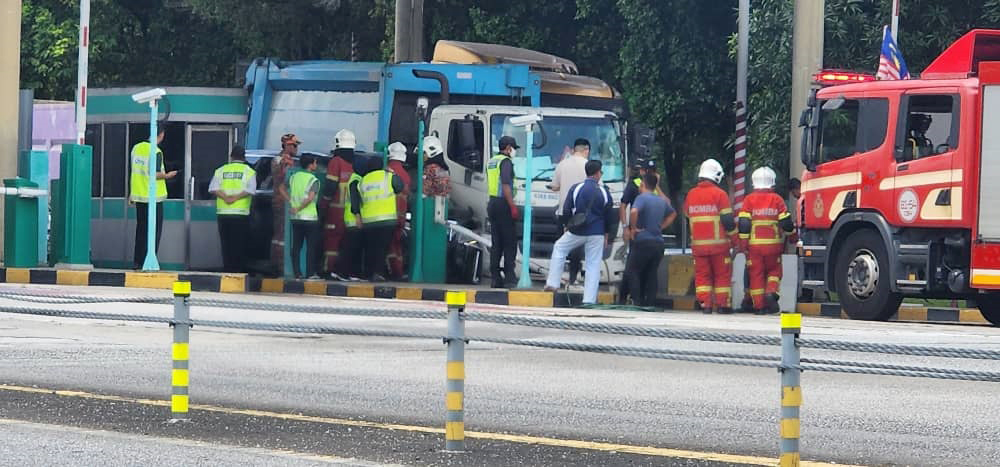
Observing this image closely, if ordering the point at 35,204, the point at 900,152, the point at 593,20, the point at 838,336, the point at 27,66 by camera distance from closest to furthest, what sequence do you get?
the point at 838,336 < the point at 900,152 < the point at 35,204 < the point at 593,20 < the point at 27,66

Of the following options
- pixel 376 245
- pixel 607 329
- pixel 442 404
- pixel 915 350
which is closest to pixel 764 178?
pixel 376 245

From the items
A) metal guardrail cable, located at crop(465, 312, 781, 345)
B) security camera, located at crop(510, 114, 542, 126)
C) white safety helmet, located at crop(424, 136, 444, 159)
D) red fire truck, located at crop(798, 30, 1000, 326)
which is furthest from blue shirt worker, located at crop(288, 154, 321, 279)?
metal guardrail cable, located at crop(465, 312, 781, 345)

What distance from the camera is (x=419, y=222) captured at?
944 inches

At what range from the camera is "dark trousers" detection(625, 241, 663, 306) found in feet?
71.9

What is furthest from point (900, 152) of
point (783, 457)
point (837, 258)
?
point (783, 457)

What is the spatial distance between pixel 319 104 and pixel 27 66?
21385mm

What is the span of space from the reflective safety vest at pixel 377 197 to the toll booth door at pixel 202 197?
252 centimetres

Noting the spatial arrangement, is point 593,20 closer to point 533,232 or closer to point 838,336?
point 533,232

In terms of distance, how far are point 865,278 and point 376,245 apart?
657 cm

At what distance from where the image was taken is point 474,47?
28578 millimetres

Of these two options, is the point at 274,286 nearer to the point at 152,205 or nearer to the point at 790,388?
the point at 152,205

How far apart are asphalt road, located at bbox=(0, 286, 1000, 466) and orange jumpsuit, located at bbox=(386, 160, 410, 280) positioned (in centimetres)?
726

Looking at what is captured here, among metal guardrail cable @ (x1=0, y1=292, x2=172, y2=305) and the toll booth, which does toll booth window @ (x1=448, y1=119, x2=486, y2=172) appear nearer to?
the toll booth

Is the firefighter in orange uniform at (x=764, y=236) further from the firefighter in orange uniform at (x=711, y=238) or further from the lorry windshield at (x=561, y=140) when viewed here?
the lorry windshield at (x=561, y=140)
